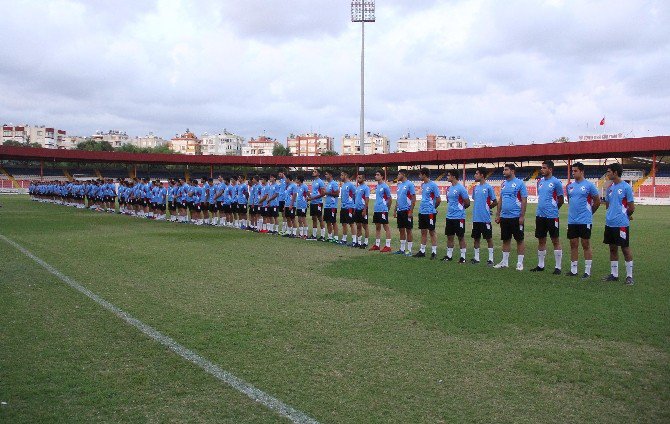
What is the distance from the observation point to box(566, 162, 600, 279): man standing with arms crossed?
9.02 metres

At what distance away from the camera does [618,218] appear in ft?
28.2

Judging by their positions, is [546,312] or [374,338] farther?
[546,312]

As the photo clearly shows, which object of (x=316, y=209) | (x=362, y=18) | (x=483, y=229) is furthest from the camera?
(x=362, y=18)

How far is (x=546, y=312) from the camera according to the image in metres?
6.45

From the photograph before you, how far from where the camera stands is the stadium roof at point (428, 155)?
42.2 meters

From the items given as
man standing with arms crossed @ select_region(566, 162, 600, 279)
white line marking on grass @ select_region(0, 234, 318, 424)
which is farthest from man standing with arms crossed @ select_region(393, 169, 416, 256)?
white line marking on grass @ select_region(0, 234, 318, 424)

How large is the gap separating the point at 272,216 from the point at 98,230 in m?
5.48

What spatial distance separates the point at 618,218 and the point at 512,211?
1883 mm

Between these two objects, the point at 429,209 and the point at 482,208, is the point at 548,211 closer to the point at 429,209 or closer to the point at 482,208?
the point at 482,208

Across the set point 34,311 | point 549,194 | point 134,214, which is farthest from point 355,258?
point 134,214

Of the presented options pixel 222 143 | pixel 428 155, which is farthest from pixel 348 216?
pixel 222 143

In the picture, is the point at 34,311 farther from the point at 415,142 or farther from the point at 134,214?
the point at 415,142

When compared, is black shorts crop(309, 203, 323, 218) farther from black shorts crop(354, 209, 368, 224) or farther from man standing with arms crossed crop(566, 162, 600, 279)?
man standing with arms crossed crop(566, 162, 600, 279)

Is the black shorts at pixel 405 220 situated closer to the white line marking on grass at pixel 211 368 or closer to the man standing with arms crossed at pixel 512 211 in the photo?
the man standing with arms crossed at pixel 512 211
